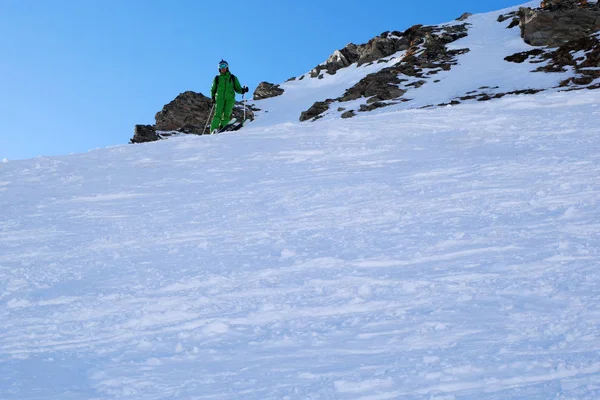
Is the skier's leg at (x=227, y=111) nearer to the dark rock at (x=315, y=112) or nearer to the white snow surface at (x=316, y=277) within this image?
the white snow surface at (x=316, y=277)

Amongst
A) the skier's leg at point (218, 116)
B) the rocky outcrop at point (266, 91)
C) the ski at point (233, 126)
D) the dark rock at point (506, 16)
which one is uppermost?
the dark rock at point (506, 16)

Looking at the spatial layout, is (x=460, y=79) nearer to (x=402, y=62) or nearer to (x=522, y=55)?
(x=522, y=55)

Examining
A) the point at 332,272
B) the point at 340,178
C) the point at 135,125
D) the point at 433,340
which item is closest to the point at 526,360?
the point at 433,340

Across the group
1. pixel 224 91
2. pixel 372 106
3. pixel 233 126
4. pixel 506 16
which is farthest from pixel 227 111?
pixel 506 16

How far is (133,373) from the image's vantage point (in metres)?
2.77

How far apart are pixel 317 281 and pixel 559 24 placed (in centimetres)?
4371

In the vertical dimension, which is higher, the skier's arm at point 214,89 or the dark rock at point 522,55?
the dark rock at point 522,55

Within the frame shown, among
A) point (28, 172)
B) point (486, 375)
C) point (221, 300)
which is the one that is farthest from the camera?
point (28, 172)

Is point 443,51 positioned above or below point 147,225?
above

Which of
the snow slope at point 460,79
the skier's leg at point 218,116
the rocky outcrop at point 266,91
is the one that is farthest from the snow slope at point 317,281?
the rocky outcrop at point 266,91

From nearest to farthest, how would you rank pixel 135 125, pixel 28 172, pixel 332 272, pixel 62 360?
1. pixel 62 360
2. pixel 332 272
3. pixel 28 172
4. pixel 135 125

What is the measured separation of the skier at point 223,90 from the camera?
15.3m

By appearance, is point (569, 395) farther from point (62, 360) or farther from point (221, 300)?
point (62, 360)

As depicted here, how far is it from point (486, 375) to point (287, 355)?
101cm
